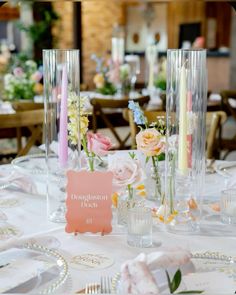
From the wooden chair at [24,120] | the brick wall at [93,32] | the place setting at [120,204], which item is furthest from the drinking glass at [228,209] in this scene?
the brick wall at [93,32]

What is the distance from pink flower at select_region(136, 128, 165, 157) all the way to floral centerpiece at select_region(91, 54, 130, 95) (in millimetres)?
3164

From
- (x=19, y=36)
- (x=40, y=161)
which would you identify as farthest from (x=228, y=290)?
(x=19, y=36)

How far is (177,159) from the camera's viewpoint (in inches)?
52.6

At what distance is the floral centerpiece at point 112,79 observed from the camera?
14.8ft

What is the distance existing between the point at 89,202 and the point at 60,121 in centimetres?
26

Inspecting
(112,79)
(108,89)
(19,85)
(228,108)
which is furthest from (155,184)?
(112,79)

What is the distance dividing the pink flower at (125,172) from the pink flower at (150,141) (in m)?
0.08

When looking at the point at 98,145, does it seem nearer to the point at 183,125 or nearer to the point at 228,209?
the point at 183,125

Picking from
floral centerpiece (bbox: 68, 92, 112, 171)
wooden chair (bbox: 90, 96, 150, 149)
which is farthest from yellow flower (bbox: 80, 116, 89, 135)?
wooden chair (bbox: 90, 96, 150, 149)

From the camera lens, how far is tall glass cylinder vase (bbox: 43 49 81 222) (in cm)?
141

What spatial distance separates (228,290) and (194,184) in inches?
16.3

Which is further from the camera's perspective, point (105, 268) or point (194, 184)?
point (194, 184)

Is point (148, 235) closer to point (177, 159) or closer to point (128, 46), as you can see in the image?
point (177, 159)

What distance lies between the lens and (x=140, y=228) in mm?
1225
